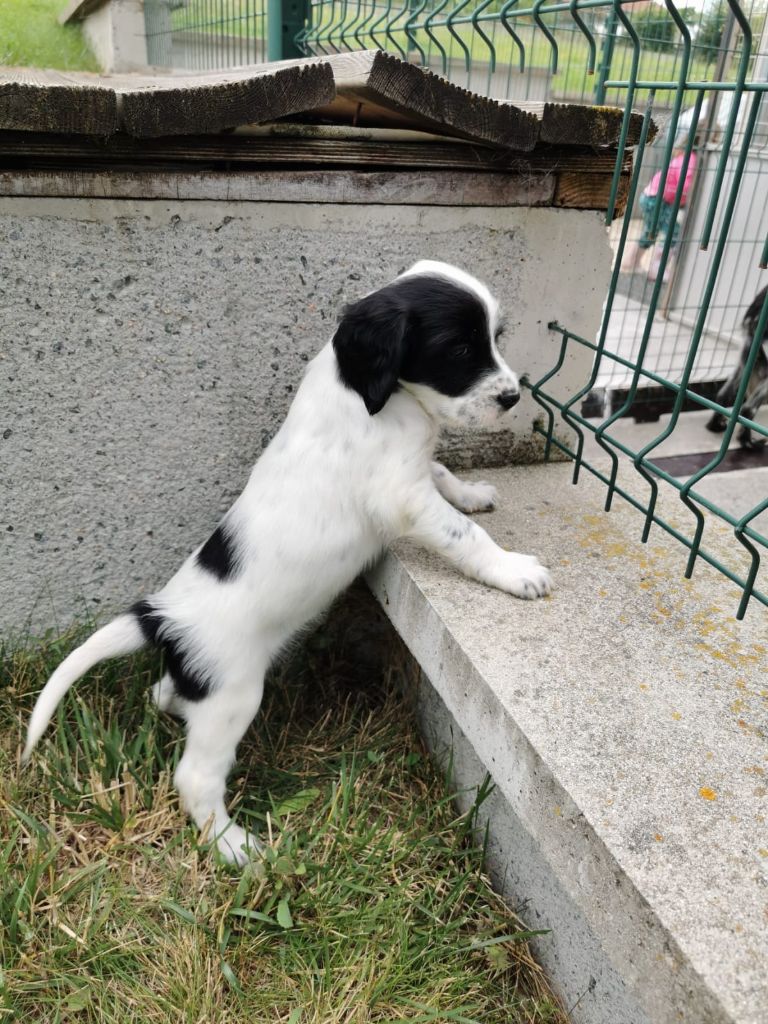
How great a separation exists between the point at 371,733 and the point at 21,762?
1.01m

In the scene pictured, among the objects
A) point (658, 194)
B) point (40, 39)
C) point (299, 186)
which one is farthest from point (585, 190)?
point (40, 39)

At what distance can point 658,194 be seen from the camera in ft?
6.70

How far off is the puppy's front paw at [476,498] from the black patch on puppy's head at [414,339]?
46cm

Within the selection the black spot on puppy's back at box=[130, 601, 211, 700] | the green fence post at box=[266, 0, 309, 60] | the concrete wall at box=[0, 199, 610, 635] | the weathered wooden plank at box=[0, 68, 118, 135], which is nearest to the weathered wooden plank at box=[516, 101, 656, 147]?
the concrete wall at box=[0, 199, 610, 635]

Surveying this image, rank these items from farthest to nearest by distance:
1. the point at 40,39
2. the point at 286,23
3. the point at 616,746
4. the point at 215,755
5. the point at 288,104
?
the point at 40,39
the point at 286,23
the point at 215,755
the point at 288,104
the point at 616,746

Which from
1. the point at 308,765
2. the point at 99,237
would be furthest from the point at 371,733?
the point at 99,237

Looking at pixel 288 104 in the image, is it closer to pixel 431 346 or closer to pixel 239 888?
pixel 431 346

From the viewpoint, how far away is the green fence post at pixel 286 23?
3.96m

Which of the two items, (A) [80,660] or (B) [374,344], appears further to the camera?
(A) [80,660]

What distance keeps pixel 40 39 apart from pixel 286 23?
6.28 metres

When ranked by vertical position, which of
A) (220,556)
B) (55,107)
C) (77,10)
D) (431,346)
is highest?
(77,10)

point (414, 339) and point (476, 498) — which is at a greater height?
point (414, 339)

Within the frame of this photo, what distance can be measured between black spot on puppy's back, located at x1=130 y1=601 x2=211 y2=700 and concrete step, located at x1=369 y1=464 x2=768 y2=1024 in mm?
539

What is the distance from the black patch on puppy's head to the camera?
1.91m
